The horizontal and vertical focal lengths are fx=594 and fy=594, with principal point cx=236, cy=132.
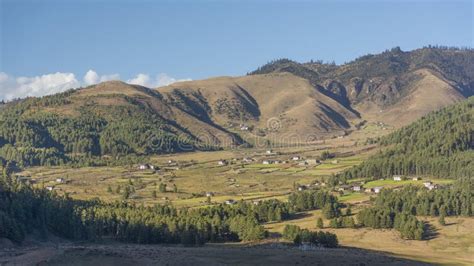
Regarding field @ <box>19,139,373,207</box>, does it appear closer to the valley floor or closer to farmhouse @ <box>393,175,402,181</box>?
farmhouse @ <box>393,175,402,181</box>

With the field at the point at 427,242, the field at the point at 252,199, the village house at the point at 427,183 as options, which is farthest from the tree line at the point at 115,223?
the village house at the point at 427,183

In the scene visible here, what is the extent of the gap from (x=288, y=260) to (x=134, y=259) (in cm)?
1679

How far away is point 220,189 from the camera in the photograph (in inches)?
6289

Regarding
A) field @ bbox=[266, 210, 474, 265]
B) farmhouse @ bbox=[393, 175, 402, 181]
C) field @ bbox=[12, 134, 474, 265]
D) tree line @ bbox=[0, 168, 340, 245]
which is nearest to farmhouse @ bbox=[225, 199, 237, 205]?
field @ bbox=[12, 134, 474, 265]

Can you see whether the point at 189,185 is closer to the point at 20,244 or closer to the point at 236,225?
the point at 236,225

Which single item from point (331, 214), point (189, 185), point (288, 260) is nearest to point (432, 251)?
point (331, 214)

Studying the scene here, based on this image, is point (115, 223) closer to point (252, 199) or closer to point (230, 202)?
point (230, 202)

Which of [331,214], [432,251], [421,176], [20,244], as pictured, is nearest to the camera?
[20,244]

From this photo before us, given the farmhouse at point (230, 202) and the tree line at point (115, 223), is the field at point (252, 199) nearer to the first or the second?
the farmhouse at point (230, 202)

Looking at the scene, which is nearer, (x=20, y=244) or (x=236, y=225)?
(x=20, y=244)

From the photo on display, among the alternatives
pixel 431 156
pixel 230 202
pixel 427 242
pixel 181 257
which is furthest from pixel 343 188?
pixel 181 257

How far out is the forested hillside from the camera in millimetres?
155750

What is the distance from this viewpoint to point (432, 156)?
16912 centimetres

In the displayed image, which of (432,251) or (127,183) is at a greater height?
(127,183)
